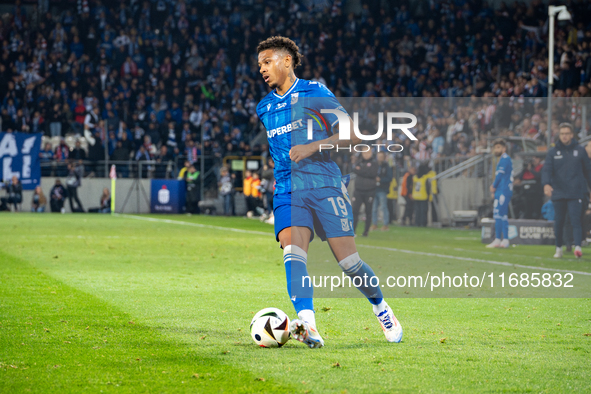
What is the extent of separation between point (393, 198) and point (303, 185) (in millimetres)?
16625

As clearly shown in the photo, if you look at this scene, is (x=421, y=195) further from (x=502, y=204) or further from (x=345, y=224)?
(x=345, y=224)

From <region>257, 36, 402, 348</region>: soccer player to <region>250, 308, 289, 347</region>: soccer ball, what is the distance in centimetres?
17

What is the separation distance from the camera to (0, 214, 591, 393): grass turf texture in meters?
3.89

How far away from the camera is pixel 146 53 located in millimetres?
32031

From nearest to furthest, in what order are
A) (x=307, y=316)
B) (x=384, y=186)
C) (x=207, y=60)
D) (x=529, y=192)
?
(x=307, y=316)
(x=529, y=192)
(x=384, y=186)
(x=207, y=60)

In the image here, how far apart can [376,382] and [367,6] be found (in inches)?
1185

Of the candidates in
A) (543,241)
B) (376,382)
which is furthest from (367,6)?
(376,382)

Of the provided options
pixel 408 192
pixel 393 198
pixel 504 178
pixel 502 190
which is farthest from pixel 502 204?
pixel 393 198

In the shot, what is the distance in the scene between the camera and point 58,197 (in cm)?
2727

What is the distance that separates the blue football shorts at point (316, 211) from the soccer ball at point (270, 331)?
640mm

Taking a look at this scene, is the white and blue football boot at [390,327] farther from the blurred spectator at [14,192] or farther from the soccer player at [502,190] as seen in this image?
the blurred spectator at [14,192]

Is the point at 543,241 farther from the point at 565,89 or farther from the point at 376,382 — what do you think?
the point at 376,382

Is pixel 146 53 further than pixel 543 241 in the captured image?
Yes

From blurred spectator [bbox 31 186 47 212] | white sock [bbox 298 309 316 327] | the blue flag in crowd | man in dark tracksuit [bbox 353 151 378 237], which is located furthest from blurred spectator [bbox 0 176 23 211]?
white sock [bbox 298 309 316 327]
